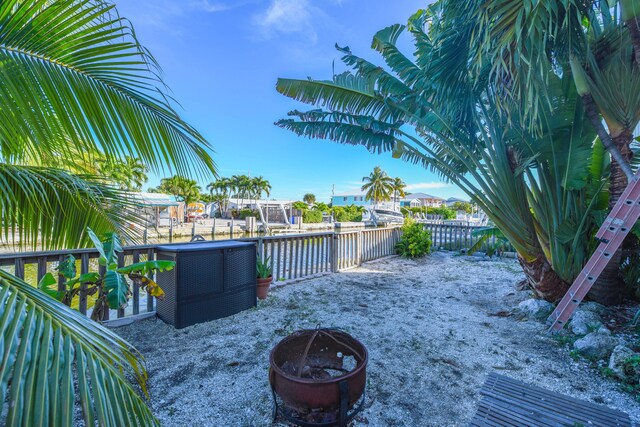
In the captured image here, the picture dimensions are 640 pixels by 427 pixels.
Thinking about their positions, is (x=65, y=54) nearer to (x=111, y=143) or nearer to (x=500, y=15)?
(x=111, y=143)

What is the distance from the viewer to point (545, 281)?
150 inches

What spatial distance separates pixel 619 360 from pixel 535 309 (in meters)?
1.34

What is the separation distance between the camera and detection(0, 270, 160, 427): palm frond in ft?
1.69

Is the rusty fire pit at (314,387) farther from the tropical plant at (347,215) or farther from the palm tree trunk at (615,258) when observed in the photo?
the tropical plant at (347,215)

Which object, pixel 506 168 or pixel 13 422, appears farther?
pixel 506 168

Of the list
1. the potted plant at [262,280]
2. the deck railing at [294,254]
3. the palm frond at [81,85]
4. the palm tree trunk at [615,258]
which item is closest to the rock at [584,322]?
the palm tree trunk at [615,258]

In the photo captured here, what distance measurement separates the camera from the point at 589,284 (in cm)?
305

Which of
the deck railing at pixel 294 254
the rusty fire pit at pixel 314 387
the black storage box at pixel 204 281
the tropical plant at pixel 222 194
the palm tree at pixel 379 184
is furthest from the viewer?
the tropical plant at pixel 222 194

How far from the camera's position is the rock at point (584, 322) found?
9.71 feet

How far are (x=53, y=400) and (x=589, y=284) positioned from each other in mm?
4346

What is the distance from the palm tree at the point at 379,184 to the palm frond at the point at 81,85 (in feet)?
116

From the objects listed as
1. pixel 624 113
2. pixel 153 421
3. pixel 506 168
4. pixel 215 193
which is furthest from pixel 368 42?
pixel 215 193

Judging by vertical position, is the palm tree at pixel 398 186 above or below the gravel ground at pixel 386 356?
above

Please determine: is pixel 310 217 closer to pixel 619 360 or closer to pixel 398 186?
pixel 398 186
